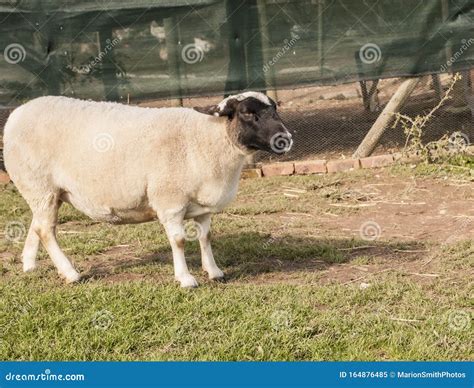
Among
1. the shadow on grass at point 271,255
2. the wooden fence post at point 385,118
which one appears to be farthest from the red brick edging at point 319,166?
the shadow on grass at point 271,255

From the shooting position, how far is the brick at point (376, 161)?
10.0 meters

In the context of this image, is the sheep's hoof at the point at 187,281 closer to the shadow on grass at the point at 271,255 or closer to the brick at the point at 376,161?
the shadow on grass at the point at 271,255

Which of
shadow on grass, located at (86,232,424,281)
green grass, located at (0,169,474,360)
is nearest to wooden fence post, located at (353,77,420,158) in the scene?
green grass, located at (0,169,474,360)

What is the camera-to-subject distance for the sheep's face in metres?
5.92

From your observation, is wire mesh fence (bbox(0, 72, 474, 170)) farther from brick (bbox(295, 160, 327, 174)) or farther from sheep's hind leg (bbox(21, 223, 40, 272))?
sheep's hind leg (bbox(21, 223, 40, 272))

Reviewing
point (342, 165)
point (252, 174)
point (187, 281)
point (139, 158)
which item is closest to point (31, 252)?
point (139, 158)

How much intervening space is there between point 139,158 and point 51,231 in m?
1.03

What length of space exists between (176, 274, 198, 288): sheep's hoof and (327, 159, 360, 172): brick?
4.31 metres

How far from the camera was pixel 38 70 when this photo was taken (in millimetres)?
9898

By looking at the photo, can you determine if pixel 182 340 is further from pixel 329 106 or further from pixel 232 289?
pixel 329 106

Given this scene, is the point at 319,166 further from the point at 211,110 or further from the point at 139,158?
the point at 139,158

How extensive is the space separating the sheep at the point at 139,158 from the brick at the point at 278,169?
380 centimetres

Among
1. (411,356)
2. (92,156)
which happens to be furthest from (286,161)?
(411,356)

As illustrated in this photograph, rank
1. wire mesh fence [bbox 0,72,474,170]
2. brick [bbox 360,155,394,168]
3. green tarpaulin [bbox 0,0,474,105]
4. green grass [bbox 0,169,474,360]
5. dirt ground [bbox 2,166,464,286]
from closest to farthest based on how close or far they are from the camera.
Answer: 1. green grass [bbox 0,169,474,360]
2. dirt ground [bbox 2,166,464,286]
3. green tarpaulin [bbox 0,0,474,105]
4. brick [bbox 360,155,394,168]
5. wire mesh fence [bbox 0,72,474,170]
